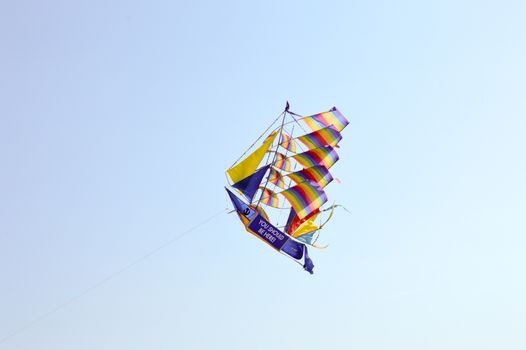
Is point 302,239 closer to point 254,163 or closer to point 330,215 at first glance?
point 330,215

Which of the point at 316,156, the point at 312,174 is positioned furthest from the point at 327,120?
the point at 312,174

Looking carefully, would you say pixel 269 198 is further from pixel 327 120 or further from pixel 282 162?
pixel 327 120

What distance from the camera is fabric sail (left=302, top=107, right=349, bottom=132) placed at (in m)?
57.5

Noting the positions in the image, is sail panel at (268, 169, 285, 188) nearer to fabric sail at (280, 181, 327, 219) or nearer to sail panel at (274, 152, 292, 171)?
sail panel at (274, 152, 292, 171)

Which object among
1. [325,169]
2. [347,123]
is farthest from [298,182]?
[347,123]

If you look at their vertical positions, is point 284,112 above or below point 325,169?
above

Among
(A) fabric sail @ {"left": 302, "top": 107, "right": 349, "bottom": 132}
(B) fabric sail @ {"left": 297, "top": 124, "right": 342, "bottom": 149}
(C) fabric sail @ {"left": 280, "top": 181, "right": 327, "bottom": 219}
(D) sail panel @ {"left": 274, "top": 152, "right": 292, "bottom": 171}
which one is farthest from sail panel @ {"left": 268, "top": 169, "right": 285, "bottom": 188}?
(A) fabric sail @ {"left": 302, "top": 107, "right": 349, "bottom": 132}

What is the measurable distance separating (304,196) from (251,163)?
15.1ft

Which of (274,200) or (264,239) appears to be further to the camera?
(274,200)

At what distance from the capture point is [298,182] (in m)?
57.6

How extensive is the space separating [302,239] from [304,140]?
753 centimetres

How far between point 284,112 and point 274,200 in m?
7.50

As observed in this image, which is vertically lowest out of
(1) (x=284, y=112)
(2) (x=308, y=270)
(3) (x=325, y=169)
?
(2) (x=308, y=270)

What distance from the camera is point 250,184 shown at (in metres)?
57.2
